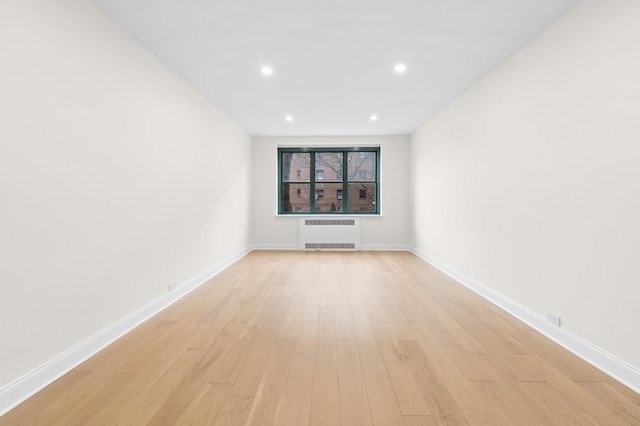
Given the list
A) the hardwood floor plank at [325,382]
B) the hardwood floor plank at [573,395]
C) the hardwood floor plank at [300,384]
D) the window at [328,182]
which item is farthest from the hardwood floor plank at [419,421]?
the window at [328,182]

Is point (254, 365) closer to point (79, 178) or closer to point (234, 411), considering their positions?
point (234, 411)

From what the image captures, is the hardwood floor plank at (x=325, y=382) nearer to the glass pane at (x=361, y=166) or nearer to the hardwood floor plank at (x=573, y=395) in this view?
the hardwood floor plank at (x=573, y=395)

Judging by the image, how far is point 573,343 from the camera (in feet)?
6.79


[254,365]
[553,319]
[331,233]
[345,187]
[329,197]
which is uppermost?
[345,187]

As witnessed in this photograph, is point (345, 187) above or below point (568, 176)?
above

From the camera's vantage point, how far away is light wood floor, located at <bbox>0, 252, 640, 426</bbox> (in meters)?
1.43

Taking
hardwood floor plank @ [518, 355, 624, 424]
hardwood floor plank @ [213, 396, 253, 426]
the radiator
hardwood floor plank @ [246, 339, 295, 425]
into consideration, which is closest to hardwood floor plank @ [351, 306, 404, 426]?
hardwood floor plank @ [246, 339, 295, 425]

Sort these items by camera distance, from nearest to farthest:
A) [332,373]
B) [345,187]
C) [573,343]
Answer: [332,373] < [573,343] < [345,187]

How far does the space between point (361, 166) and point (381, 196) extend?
85 cm

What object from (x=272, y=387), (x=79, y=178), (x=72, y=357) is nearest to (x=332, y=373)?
(x=272, y=387)

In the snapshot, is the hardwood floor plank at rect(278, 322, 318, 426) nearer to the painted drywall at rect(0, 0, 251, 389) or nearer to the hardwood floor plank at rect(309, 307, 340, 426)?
the hardwood floor plank at rect(309, 307, 340, 426)

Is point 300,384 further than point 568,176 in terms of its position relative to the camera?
No

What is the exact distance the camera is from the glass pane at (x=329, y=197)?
6.60m

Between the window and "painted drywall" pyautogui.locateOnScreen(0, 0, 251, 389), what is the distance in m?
3.40
